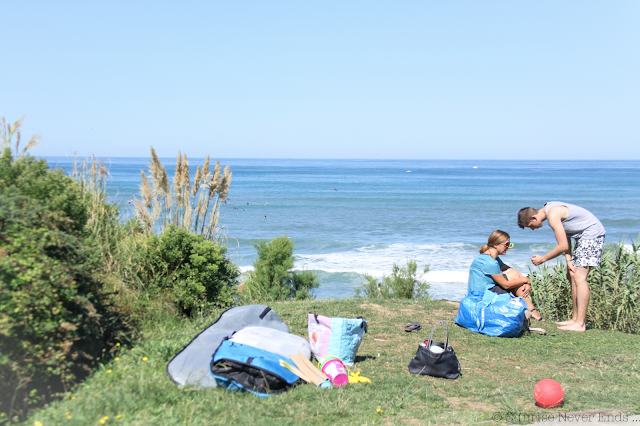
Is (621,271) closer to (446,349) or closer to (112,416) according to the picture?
(446,349)

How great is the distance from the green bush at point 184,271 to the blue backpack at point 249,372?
7.82 feet

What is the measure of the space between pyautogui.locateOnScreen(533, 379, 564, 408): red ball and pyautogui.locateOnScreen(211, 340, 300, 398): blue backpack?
1813mm

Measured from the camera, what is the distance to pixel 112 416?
8.92ft

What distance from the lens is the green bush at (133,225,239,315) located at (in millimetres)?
5703

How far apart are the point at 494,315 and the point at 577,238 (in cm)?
154

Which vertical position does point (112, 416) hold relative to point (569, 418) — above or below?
above

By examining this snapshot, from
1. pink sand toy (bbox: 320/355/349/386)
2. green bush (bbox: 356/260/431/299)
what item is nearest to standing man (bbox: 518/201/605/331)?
pink sand toy (bbox: 320/355/349/386)

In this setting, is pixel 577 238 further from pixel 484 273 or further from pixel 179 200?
pixel 179 200

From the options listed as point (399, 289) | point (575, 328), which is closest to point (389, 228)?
point (399, 289)

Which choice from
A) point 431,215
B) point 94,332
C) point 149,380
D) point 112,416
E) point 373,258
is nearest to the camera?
point 112,416

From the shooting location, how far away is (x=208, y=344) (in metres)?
3.84

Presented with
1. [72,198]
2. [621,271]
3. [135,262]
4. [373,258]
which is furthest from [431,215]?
[72,198]

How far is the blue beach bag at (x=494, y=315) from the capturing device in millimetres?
5383

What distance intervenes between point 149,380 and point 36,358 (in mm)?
700
